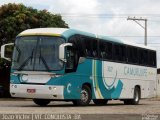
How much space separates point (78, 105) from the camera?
79.7ft

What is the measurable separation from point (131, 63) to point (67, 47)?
686cm

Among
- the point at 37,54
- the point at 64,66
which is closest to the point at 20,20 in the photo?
the point at 37,54

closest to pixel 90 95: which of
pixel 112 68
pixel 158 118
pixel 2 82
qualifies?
pixel 112 68

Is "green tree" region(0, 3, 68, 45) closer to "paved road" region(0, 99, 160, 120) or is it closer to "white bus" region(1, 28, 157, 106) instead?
"white bus" region(1, 28, 157, 106)

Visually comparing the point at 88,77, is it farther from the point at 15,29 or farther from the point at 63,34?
the point at 15,29

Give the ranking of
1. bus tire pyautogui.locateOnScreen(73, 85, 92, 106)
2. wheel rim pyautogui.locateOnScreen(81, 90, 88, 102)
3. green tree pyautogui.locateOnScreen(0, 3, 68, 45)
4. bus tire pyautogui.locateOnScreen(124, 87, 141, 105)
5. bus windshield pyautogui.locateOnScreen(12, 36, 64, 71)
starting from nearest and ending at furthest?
1. bus windshield pyautogui.locateOnScreen(12, 36, 64, 71)
2. bus tire pyautogui.locateOnScreen(73, 85, 92, 106)
3. wheel rim pyautogui.locateOnScreen(81, 90, 88, 102)
4. bus tire pyautogui.locateOnScreen(124, 87, 141, 105)
5. green tree pyautogui.locateOnScreen(0, 3, 68, 45)

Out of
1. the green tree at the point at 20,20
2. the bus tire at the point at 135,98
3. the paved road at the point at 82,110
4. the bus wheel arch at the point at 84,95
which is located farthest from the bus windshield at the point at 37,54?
the green tree at the point at 20,20

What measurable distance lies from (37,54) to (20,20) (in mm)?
21039

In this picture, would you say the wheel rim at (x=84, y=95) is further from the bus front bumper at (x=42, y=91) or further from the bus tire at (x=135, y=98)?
the bus tire at (x=135, y=98)

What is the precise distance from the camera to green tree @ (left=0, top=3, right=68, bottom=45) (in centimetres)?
4359

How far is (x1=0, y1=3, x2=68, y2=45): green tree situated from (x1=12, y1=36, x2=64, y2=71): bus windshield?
66.0 feet

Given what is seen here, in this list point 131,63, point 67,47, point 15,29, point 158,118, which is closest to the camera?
point 158,118

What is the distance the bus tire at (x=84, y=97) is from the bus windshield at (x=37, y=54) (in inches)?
89.4

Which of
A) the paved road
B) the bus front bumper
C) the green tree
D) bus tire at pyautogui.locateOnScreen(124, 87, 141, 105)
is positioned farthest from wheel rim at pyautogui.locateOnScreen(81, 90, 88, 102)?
the green tree
